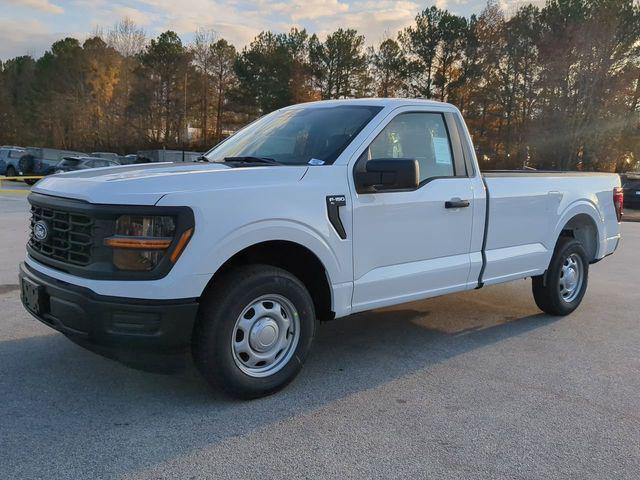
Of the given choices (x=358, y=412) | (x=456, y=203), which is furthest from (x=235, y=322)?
(x=456, y=203)

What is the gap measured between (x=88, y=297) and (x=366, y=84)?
45260mm

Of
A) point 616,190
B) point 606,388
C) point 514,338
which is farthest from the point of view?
point 616,190

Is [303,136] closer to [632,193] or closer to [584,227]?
[584,227]

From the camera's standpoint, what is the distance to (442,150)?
4.73 metres

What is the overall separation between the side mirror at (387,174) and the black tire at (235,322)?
0.81 meters

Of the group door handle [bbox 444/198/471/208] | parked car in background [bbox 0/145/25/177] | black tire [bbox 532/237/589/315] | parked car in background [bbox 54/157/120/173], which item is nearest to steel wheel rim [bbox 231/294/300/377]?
door handle [bbox 444/198/471/208]

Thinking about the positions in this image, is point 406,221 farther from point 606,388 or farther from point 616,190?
point 616,190

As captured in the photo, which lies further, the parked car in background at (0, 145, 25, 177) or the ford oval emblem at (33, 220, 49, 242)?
the parked car in background at (0, 145, 25, 177)

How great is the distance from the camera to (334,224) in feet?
12.5

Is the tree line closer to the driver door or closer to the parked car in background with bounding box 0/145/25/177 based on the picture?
the parked car in background with bounding box 0/145/25/177

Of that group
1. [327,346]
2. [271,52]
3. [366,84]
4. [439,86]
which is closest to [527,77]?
[439,86]

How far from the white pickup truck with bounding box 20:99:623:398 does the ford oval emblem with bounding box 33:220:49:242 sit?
0.06 ft

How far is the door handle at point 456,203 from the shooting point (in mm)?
4508

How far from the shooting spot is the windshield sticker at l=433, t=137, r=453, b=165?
4688mm
